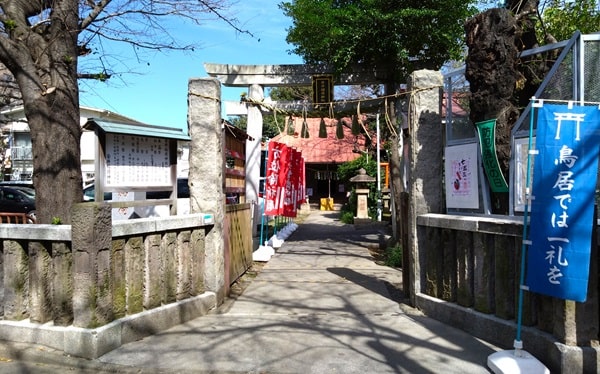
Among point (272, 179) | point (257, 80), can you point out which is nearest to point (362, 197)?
point (257, 80)

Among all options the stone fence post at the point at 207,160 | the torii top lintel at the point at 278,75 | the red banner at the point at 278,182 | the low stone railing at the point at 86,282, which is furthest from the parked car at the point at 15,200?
the low stone railing at the point at 86,282

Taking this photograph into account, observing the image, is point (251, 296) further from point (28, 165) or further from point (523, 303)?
point (28, 165)

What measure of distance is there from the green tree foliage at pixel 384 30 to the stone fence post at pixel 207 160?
5.40 metres

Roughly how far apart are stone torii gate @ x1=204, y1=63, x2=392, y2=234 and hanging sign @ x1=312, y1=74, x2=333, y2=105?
113cm

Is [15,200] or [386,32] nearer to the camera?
[386,32]

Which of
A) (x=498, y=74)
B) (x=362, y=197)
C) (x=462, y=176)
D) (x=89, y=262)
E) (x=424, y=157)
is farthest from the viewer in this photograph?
(x=362, y=197)

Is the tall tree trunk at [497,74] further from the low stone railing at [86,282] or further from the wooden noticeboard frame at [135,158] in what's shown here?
the low stone railing at [86,282]

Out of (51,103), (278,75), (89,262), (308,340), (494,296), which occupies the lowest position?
(308,340)

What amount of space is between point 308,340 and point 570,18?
996 centimetres

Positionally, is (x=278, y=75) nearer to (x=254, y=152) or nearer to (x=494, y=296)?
(x=254, y=152)

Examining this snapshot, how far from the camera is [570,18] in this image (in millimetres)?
10617

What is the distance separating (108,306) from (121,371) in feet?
2.32

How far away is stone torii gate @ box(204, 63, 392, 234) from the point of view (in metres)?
12.7

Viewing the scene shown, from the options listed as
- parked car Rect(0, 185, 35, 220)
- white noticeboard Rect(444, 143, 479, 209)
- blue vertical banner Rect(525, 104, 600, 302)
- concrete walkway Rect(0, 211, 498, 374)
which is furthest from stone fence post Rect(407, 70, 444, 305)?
parked car Rect(0, 185, 35, 220)
